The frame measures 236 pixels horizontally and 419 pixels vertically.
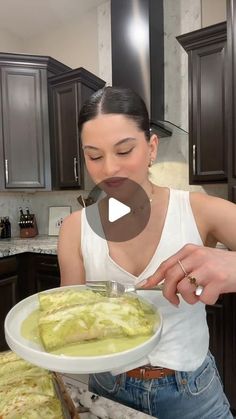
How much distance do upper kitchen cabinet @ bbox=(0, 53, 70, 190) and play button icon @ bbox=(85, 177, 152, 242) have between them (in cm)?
199

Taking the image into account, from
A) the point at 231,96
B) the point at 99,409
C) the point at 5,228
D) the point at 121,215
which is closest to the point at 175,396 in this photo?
the point at 99,409

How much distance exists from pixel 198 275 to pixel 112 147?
1.15 ft

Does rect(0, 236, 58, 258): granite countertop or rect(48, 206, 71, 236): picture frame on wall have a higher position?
rect(48, 206, 71, 236): picture frame on wall

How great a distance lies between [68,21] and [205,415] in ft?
11.2

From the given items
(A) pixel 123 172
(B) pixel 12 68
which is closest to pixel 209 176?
(A) pixel 123 172

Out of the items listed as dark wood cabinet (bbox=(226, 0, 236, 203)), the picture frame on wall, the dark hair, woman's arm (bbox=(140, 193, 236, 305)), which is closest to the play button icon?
the dark hair

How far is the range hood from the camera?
7.29ft

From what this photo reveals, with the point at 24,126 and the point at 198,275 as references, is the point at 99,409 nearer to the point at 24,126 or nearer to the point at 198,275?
the point at 198,275

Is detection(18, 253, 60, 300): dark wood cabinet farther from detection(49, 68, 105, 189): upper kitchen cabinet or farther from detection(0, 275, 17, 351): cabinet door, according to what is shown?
detection(49, 68, 105, 189): upper kitchen cabinet

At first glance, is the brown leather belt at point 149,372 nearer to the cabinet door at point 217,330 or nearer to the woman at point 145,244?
the woman at point 145,244

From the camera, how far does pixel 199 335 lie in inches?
28.5

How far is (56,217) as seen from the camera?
312 centimetres

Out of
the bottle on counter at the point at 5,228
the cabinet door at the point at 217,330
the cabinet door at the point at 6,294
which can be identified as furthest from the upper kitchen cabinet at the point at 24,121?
the cabinet door at the point at 217,330

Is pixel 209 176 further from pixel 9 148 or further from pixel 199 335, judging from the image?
pixel 9 148
